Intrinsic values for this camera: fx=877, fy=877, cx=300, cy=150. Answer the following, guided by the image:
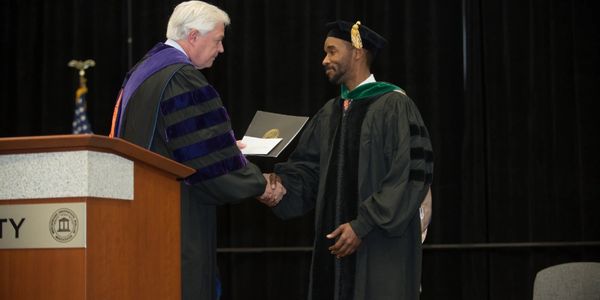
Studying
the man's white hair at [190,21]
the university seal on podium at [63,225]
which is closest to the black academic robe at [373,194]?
the man's white hair at [190,21]

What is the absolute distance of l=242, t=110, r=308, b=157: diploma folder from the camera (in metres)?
4.06

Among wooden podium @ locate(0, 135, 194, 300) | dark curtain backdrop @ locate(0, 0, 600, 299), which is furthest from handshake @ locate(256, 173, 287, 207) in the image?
dark curtain backdrop @ locate(0, 0, 600, 299)

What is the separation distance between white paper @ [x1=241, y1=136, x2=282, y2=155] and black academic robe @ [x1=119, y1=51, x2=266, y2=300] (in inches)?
21.0

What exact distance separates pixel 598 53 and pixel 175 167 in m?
5.40

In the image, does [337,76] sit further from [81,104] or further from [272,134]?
[81,104]

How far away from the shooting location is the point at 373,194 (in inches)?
161

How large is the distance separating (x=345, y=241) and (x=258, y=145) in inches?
24.0

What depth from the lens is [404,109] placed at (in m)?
4.27

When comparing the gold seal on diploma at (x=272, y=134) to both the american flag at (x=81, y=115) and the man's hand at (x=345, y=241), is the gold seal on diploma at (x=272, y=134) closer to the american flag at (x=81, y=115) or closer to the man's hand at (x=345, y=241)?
the man's hand at (x=345, y=241)

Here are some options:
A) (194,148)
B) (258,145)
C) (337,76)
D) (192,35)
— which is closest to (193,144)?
(194,148)

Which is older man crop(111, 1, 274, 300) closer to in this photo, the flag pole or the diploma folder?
the diploma folder

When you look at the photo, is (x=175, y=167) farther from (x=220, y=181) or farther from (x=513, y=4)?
(x=513, y=4)

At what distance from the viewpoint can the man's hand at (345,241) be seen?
13.2 ft

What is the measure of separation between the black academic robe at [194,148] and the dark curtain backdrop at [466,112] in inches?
140
